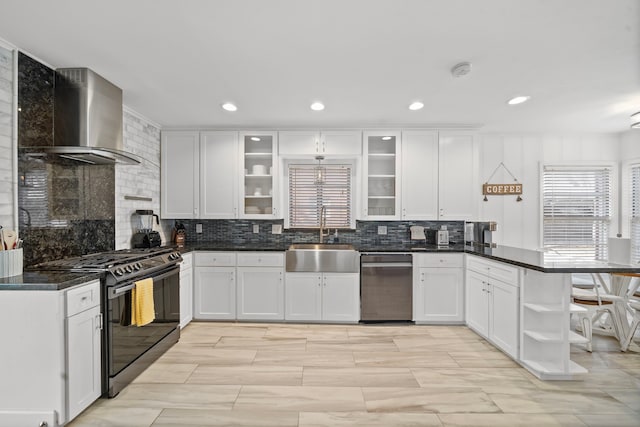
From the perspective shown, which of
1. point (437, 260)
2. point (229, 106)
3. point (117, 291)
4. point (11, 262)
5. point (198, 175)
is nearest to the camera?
point (11, 262)

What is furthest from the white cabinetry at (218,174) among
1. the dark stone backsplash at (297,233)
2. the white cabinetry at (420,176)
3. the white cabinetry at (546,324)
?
the white cabinetry at (546,324)

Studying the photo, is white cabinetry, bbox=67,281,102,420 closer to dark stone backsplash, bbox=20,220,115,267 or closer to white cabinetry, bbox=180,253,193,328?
dark stone backsplash, bbox=20,220,115,267

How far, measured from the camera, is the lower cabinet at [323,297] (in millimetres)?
3943

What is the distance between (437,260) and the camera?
394cm

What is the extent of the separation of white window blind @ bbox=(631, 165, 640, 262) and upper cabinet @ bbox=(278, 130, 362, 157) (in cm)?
391

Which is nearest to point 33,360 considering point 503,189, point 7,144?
point 7,144

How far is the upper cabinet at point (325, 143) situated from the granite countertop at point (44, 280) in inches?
108

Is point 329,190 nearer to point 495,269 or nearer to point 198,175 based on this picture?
point 198,175

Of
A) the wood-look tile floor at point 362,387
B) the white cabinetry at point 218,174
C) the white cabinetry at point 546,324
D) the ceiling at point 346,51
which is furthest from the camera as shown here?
the white cabinetry at point 218,174

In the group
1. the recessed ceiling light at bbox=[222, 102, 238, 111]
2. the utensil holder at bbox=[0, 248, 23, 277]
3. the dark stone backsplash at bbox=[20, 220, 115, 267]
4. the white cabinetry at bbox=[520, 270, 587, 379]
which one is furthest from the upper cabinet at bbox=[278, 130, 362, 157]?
the utensil holder at bbox=[0, 248, 23, 277]

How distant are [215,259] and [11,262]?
2.04 meters

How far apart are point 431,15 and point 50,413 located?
3.30 m

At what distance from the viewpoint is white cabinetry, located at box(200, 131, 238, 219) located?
4.37 meters

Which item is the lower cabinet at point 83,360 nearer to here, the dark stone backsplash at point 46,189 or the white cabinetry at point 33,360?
the white cabinetry at point 33,360
